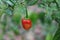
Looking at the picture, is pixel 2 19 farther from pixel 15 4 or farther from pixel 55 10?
pixel 55 10

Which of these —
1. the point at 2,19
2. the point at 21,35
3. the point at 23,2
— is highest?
the point at 23,2

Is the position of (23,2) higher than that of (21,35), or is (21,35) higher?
(23,2)

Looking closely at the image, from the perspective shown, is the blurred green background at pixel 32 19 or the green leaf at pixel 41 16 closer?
the blurred green background at pixel 32 19

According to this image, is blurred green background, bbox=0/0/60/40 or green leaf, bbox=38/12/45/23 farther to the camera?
green leaf, bbox=38/12/45/23

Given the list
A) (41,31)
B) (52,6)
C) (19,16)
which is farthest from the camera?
(41,31)

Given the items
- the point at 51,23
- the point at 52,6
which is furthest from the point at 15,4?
the point at 51,23

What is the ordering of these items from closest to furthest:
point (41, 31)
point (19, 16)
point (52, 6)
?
point (52, 6)
point (19, 16)
point (41, 31)

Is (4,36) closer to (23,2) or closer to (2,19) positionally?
(2,19)

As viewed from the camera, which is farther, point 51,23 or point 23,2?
point 51,23
